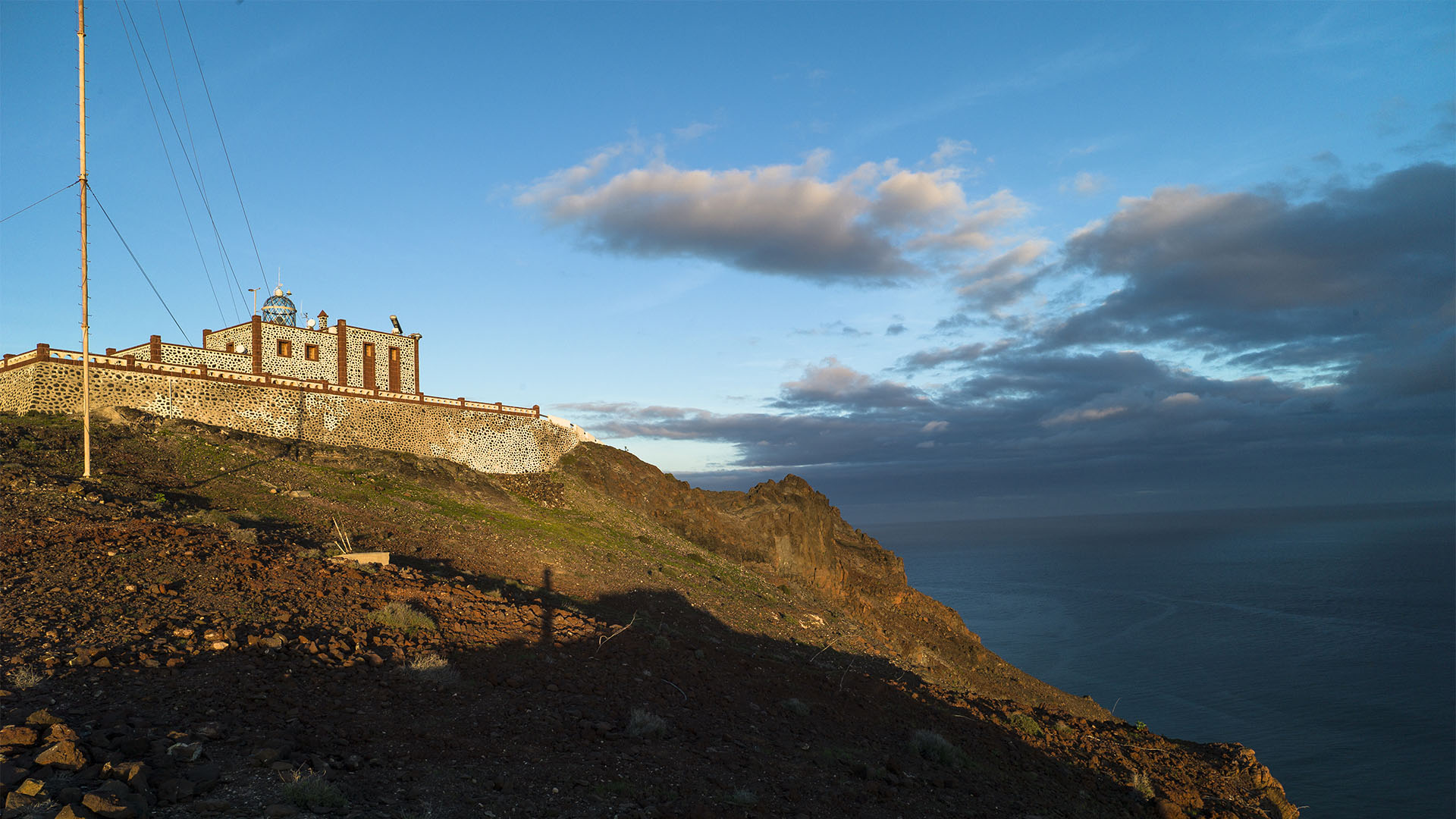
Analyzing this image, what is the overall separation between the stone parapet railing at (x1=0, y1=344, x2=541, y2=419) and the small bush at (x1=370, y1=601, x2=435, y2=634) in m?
26.4

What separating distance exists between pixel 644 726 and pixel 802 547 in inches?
1605

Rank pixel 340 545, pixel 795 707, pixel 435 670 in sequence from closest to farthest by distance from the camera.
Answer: pixel 435 670 < pixel 795 707 < pixel 340 545

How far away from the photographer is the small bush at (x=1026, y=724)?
16.3m

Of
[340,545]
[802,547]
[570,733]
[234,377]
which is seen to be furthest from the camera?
[802,547]

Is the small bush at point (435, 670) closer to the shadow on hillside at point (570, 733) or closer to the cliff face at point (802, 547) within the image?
the shadow on hillside at point (570, 733)

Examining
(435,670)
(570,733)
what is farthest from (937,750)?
(435,670)

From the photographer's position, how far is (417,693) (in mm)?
9914

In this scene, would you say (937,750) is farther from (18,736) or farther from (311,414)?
(311,414)

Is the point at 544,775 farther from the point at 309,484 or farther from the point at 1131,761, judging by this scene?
the point at 309,484

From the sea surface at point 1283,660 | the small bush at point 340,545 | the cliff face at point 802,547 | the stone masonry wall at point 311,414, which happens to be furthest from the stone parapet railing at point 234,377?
the sea surface at point 1283,660

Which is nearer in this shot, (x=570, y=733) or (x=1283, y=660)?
(x=570, y=733)

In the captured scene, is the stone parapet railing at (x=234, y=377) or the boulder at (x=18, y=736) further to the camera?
the stone parapet railing at (x=234, y=377)

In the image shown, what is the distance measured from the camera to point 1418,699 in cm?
5872

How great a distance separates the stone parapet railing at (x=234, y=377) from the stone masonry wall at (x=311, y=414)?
19 centimetres
